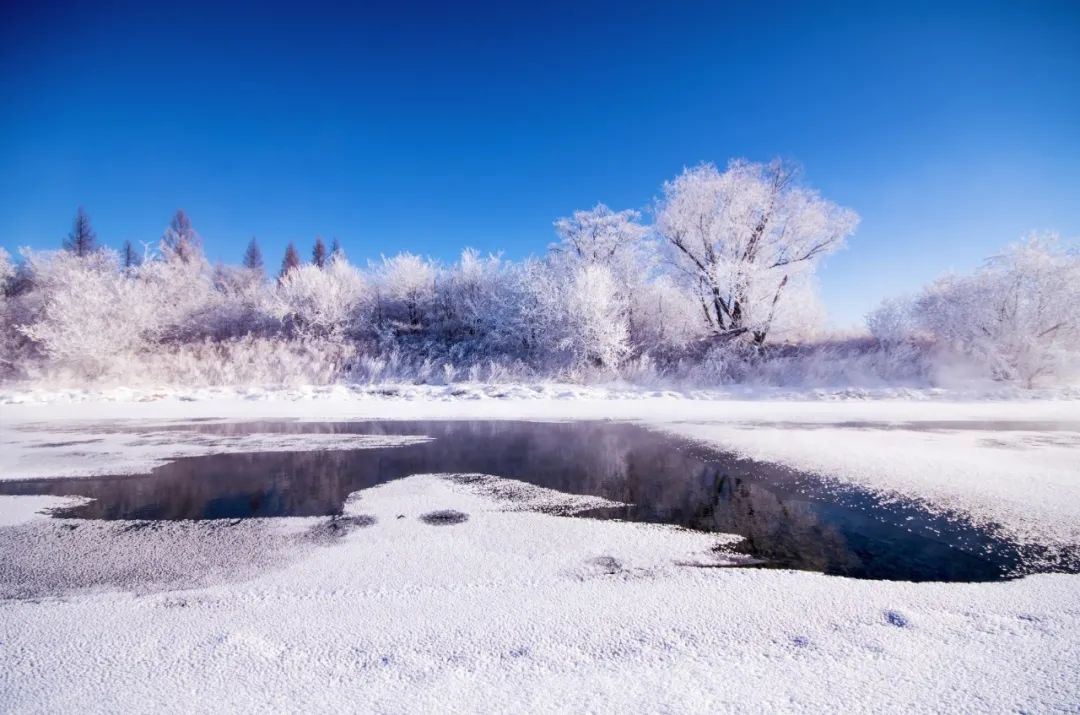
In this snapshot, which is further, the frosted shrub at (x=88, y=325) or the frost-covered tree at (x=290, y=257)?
the frost-covered tree at (x=290, y=257)

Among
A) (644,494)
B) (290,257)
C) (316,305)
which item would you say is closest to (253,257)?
(290,257)

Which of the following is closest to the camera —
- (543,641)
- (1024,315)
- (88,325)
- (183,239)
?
(543,641)

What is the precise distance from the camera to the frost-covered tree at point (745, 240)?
19391 mm

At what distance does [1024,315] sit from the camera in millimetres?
14539

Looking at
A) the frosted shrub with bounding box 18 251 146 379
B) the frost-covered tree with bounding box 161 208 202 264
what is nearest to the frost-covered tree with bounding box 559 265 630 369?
the frosted shrub with bounding box 18 251 146 379

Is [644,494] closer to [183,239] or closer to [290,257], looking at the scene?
[183,239]

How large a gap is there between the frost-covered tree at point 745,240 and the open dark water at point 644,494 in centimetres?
1371

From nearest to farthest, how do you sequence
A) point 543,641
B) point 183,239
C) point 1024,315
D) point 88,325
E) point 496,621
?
1. point 543,641
2. point 496,621
3. point 1024,315
4. point 88,325
5. point 183,239

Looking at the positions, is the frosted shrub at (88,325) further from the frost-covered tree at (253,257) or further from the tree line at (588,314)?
the frost-covered tree at (253,257)

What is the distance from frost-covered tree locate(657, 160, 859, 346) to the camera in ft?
Result: 63.6

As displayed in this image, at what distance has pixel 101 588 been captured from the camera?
9.43ft

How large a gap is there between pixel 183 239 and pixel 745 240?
4449 cm

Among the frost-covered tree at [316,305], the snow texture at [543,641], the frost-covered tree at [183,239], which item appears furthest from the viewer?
the frost-covered tree at [183,239]

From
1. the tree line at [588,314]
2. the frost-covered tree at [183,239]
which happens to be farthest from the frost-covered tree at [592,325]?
the frost-covered tree at [183,239]
